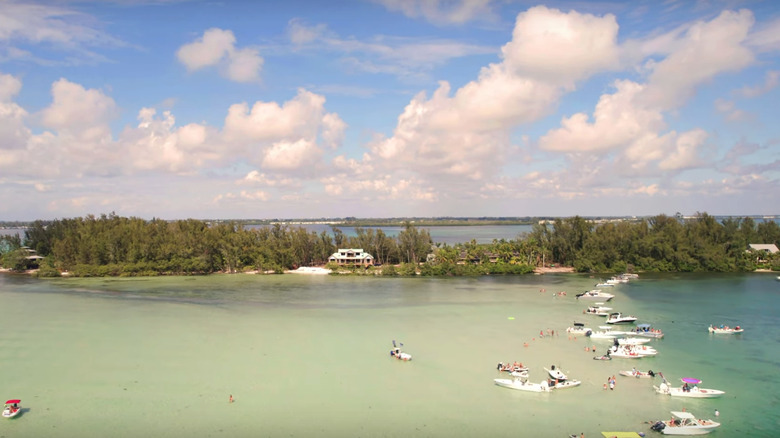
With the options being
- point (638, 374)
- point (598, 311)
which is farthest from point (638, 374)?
point (598, 311)

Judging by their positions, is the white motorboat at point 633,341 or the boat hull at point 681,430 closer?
the boat hull at point 681,430

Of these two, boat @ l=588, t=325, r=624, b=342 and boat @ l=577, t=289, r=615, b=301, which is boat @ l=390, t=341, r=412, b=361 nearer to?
boat @ l=588, t=325, r=624, b=342

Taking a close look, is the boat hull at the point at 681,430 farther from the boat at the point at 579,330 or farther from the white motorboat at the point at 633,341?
the boat at the point at 579,330

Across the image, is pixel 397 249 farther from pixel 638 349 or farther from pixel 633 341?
pixel 638 349

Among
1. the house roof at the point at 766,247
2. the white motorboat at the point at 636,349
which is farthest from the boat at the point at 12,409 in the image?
the house roof at the point at 766,247

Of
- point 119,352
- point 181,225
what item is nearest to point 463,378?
point 119,352

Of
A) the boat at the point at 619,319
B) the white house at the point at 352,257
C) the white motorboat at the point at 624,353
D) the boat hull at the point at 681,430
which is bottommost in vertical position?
the boat hull at the point at 681,430
